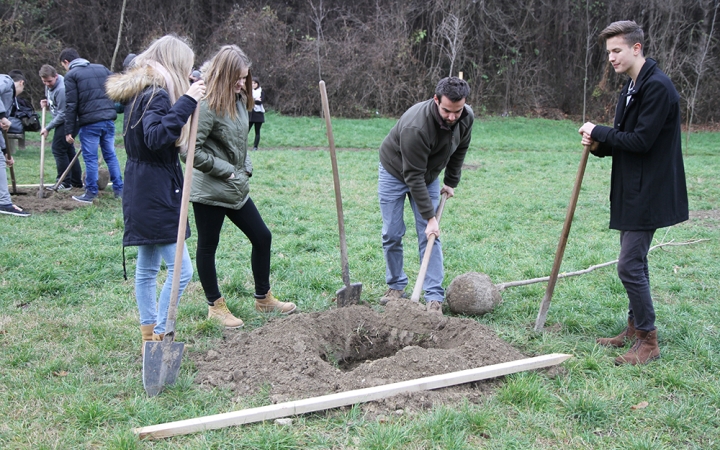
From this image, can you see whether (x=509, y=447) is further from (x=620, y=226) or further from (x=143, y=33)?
(x=143, y=33)

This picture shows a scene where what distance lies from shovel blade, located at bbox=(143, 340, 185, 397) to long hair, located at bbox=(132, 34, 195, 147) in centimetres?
124

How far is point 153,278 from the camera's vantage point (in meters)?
3.96

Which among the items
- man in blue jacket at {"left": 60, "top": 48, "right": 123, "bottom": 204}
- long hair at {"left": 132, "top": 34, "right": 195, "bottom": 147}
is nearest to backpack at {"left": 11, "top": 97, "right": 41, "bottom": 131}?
man in blue jacket at {"left": 60, "top": 48, "right": 123, "bottom": 204}

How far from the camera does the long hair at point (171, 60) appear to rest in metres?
3.67

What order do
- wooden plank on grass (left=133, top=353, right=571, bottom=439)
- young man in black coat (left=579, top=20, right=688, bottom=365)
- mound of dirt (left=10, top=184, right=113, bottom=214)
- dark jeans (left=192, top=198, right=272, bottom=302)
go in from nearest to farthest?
wooden plank on grass (left=133, top=353, right=571, bottom=439) → young man in black coat (left=579, top=20, right=688, bottom=365) → dark jeans (left=192, top=198, right=272, bottom=302) → mound of dirt (left=10, top=184, right=113, bottom=214)

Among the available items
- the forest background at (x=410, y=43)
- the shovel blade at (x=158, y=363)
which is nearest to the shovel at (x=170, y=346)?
the shovel blade at (x=158, y=363)

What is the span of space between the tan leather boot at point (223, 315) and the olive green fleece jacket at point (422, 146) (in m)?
1.68

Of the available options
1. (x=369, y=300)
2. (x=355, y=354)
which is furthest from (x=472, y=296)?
(x=355, y=354)

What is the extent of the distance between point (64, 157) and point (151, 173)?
21.9ft

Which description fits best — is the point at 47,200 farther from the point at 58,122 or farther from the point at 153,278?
the point at 153,278

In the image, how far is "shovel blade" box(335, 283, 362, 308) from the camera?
191 inches

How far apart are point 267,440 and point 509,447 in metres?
1.26

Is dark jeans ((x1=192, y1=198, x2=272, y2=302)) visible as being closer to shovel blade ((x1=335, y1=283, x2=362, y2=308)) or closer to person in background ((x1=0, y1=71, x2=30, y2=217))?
shovel blade ((x1=335, y1=283, x2=362, y2=308))

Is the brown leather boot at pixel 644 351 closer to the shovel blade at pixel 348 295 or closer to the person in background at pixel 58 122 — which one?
the shovel blade at pixel 348 295
